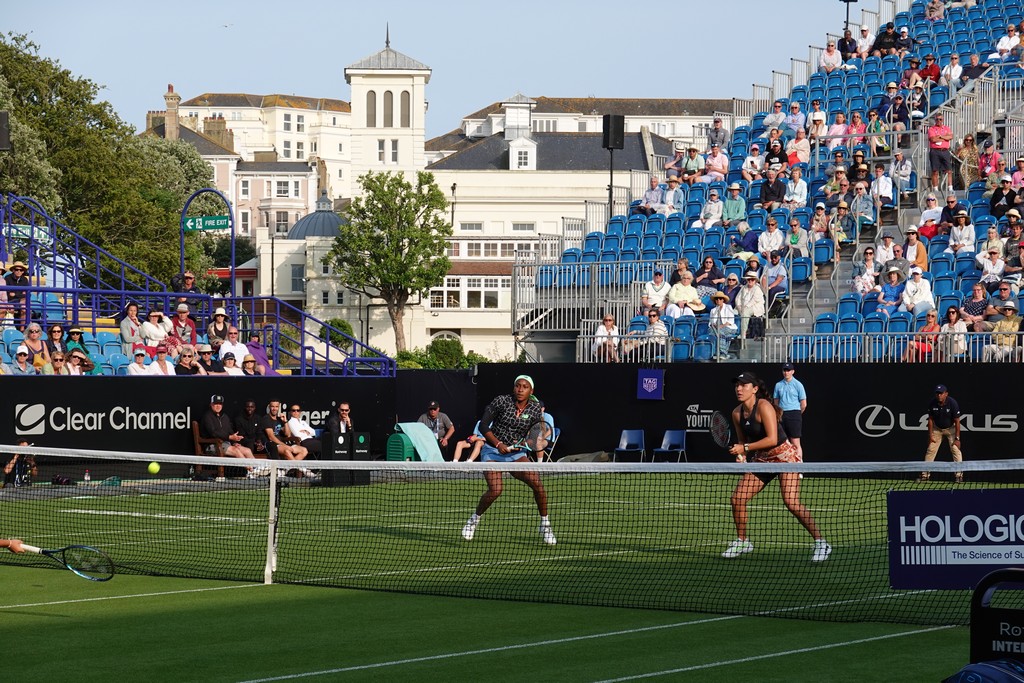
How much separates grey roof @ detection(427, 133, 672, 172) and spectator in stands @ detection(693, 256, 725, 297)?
93.7 meters

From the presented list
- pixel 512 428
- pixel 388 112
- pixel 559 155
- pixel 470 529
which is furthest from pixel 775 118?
pixel 388 112

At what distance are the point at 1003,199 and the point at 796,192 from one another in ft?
13.1

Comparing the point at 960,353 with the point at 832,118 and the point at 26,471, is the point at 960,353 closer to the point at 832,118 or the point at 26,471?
the point at 832,118

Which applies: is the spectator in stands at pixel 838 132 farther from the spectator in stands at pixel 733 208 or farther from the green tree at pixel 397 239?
the green tree at pixel 397 239

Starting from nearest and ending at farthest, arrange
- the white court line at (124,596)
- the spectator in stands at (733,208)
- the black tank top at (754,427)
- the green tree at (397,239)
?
the white court line at (124,596), the black tank top at (754,427), the spectator in stands at (733,208), the green tree at (397,239)

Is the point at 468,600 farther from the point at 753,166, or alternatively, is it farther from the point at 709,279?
the point at 753,166

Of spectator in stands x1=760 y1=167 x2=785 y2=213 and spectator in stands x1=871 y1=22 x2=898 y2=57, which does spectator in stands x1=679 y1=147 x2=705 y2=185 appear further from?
spectator in stands x1=871 y1=22 x2=898 y2=57

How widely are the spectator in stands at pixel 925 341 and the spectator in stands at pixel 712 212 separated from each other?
602 cm

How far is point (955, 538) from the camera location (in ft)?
23.5

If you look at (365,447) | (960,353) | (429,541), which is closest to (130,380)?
(365,447)

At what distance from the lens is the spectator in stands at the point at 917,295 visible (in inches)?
871

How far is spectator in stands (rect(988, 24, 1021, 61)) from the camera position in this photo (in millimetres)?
27375

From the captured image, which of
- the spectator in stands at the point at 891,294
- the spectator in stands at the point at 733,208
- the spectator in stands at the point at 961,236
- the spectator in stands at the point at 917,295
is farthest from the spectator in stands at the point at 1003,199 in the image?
the spectator in stands at the point at 733,208

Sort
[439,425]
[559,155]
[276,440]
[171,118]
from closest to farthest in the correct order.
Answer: [276,440]
[439,425]
[559,155]
[171,118]
